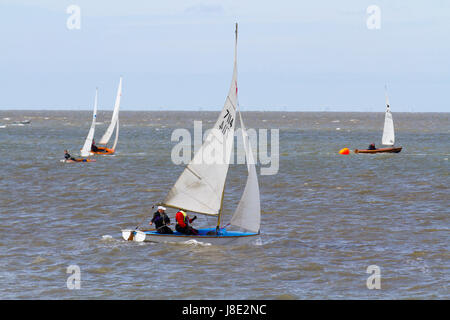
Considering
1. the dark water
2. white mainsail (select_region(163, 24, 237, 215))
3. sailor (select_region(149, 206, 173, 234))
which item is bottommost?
the dark water

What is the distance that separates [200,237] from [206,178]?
8.69ft

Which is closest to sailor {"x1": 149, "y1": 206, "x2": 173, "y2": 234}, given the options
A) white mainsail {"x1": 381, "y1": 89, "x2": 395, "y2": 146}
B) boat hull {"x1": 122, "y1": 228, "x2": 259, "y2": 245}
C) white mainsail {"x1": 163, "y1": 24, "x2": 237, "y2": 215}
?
boat hull {"x1": 122, "y1": 228, "x2": 259, "y2": 245}

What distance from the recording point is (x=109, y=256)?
2689 cm

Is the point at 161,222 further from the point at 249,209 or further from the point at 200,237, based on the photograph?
the point at 249,209

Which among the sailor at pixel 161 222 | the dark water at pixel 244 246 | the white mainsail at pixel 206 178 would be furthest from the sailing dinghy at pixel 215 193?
the dark water at pixel 244 246

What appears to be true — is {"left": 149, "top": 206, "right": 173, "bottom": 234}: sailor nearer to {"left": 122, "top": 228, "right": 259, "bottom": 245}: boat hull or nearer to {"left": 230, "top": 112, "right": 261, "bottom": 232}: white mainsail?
{"left": 122, "top": 228, "right": 259, "bottom": 245}: boat hull

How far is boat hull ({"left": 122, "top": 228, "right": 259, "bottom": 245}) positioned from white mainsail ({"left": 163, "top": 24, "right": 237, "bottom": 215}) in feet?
4.07

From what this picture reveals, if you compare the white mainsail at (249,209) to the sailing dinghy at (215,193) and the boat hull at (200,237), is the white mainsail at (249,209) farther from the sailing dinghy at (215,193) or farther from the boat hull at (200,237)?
the boat hull at (200,237)

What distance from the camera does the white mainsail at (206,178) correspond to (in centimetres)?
2830

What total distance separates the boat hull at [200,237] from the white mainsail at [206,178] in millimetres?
1239

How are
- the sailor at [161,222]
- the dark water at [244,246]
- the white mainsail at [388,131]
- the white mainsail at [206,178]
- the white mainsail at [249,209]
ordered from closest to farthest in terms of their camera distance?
the dark water at [244,246], the white mainsail at [249,209], the white mainsail at [206,178], the sailor at [161,222], the white mainsail at [388,131]

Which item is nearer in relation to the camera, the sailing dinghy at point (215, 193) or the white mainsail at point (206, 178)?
the sailing dinghy at point (215, 193)

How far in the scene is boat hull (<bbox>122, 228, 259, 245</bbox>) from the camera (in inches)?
1115
